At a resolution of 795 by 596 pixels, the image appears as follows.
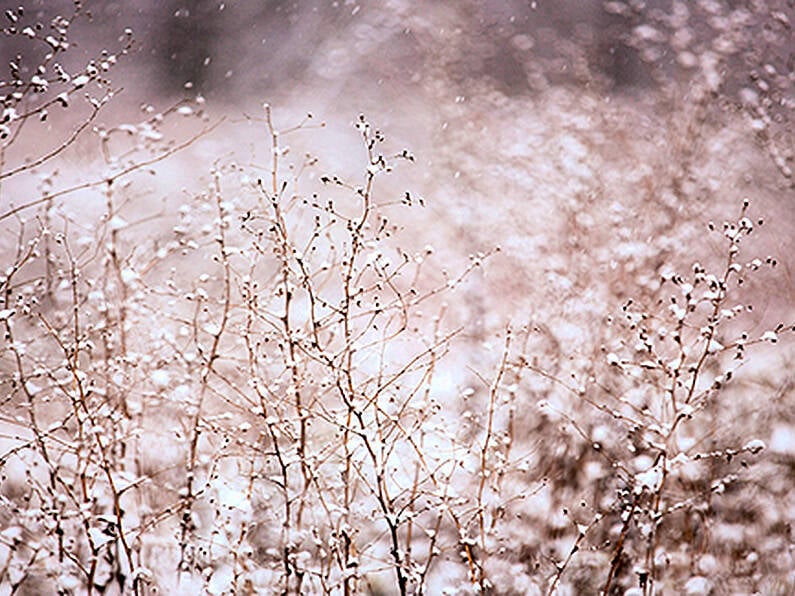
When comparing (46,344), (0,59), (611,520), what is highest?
(0,59)

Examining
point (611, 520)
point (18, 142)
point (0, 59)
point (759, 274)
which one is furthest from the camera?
point (0, 59)

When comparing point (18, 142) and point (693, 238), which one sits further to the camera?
point (18, 142)

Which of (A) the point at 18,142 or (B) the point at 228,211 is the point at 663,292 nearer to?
(B) the point at 228,211

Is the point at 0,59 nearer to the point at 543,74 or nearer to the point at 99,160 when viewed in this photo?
the point at 99,160

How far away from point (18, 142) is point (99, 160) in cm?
138

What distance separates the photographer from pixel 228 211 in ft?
9.34

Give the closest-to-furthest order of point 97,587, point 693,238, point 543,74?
point 97,587
point 693,238
point 543,74

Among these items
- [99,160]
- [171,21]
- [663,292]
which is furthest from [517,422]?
[171,21]

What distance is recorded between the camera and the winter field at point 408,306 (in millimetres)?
2754

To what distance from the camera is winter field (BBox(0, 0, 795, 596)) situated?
2754 millimetres

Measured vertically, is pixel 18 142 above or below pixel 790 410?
above

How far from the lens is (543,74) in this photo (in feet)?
24.6

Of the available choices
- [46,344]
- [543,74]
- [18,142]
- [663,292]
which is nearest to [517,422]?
[663,292]

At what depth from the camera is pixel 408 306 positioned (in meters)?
2.64
